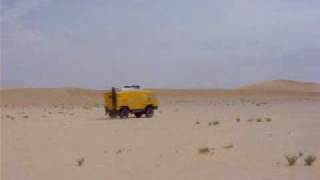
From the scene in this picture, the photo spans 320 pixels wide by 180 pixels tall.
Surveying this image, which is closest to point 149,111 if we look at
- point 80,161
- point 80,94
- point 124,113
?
point 124,113

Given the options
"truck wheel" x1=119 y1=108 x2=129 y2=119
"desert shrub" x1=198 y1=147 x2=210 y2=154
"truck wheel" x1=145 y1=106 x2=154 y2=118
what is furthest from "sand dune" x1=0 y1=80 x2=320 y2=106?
"desert shrub" x1=198 y1=147 x2=210 y2=154

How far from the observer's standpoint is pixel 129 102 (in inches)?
1761

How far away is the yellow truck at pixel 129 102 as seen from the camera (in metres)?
44.4

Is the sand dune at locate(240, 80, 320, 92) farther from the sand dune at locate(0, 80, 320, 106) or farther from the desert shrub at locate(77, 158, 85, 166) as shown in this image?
the desert shrub at locate(77, 158, 85, 166)

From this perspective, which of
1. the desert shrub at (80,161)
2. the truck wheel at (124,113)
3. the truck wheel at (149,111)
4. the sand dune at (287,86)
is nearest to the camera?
the desert shrub at (80,161)

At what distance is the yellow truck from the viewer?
44406mm

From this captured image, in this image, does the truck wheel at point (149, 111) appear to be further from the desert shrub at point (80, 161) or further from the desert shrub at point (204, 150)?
the desert shrub at point (80, 161)

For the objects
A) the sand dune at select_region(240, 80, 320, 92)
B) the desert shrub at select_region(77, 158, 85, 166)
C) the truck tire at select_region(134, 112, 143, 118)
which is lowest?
the desert shrub at select_region(77, 158, 85, 166)

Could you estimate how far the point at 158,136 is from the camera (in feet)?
84.2

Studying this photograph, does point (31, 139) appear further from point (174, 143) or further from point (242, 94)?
point (242, 94)

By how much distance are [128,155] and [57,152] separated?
2739 millimetres

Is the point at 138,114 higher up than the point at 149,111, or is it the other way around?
the point at 149,111

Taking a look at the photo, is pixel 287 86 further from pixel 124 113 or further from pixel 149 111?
pixel 124 113

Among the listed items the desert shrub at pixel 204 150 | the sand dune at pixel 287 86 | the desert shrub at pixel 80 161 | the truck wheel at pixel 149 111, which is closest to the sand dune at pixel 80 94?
the sand dune at pixel 287 86
